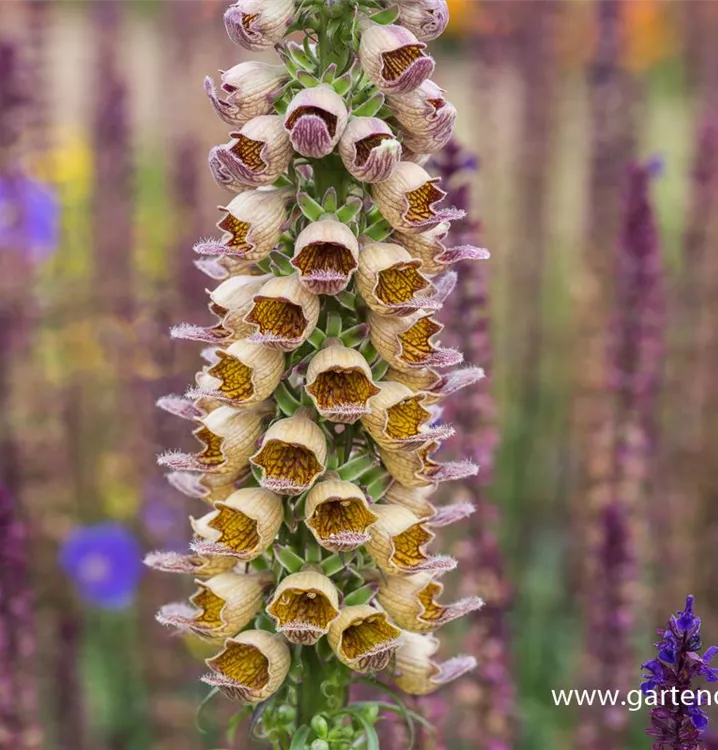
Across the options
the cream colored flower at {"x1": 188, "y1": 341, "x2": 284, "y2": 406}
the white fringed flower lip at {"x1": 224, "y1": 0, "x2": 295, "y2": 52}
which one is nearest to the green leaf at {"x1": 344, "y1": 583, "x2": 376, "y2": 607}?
the cream colored flower at {"x1": 188, "y1": 341, "x2": 284, "y2": 406}

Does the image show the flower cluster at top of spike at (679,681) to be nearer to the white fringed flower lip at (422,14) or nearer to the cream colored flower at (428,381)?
the cream colored flower at (428,381)

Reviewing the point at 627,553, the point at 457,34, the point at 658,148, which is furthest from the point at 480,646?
the point at 457,34

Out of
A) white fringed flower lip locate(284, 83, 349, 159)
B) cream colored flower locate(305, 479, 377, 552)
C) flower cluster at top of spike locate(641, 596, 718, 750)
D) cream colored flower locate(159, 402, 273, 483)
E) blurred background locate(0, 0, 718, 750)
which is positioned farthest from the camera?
blurred background locate(0, 0, 718, 750)

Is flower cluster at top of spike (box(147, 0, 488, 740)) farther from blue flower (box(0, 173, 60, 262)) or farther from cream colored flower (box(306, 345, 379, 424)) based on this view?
blue flower (box(0, 173, 60, 262))

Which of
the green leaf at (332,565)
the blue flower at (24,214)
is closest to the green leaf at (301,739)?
the green leaf at (332,565)

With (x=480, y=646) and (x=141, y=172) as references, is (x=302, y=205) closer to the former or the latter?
(x=480, y=646)

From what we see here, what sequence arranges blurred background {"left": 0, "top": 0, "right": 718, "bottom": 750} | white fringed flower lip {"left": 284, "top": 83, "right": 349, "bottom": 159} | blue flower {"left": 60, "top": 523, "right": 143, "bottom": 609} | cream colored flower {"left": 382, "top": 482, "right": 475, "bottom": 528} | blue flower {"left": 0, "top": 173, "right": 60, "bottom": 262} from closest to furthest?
white fringed flower lip {"left": 284, "top": 83, "right": 349, "bottom": 159} → cream colored flower {"left": 382, "top": 482, "right": 475, "bottom": 528} → blurred background {"left": 0, "top": 0, "right": 718, "bottom": 750} → blue flower {"left": 0, "top": 173, "right": 60, "bottom": 262} → blue flower {"left": 60, "top": 523, "right": 143, "bottom": 609}
